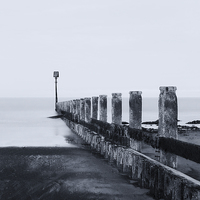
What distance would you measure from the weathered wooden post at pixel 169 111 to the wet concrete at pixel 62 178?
0.82 meters

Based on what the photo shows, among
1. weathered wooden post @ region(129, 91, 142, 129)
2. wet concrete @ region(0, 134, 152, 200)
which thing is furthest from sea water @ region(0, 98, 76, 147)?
weathered wooden post @ region(129, 91, 142, 129)

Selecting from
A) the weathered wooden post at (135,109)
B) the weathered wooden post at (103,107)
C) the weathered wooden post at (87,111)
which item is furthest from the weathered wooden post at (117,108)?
the weathered wooden post at (87,111)

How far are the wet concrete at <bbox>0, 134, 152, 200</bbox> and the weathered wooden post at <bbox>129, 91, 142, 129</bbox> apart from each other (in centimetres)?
82

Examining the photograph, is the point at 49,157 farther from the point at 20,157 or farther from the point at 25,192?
the point at 25,192

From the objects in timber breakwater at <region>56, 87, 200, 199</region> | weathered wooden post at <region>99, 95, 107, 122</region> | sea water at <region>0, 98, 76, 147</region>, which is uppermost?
weathered wooden post at <region>99, 95, 107, 122</region>

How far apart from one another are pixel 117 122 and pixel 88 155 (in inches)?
57.7

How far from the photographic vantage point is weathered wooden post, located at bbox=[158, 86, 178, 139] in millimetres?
4133

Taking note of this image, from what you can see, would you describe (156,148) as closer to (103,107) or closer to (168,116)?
(168,116)

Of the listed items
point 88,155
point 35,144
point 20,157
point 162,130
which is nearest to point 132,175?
point 162,130

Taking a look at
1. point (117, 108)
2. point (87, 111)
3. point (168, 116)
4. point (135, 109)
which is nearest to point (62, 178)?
point (135, 109)

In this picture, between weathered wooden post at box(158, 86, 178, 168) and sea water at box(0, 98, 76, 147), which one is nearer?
weathered wooden post at box(158, 86, 178, 168)

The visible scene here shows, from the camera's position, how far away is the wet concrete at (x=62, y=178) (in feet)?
14.1

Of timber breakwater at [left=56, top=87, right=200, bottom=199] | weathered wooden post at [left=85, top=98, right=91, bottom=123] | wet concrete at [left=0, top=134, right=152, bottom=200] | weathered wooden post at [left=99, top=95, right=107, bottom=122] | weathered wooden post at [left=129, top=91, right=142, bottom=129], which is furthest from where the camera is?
weathered wooden post at [left=85, top=98, right=91, bottom=123]

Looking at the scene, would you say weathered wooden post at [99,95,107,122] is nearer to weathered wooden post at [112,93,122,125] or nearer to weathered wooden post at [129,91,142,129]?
weathered wooden post at [112,93,122,125]
